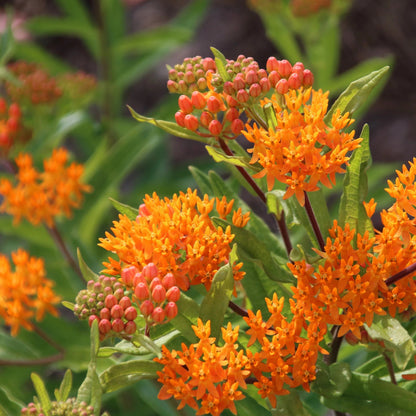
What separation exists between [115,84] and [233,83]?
2.37 meters

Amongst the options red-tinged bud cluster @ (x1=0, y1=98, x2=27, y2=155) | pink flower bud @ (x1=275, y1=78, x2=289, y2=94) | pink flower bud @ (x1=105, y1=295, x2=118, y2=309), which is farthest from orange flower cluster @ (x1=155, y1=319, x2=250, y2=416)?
red-tinged bud cluster @ (x1=0, y1=98, x2=27, y2=155)

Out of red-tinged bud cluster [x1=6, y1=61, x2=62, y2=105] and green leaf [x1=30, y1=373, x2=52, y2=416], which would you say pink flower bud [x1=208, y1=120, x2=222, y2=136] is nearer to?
green leaf [x1=30, y1=373, x2=52, y2=416]

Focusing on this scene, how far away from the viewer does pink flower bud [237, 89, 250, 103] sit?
1175mm

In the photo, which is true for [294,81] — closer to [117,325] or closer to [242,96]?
[242,96]

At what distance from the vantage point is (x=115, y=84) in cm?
345

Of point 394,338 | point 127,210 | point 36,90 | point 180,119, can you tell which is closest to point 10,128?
point 36,90

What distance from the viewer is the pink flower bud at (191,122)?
1213 millimetres

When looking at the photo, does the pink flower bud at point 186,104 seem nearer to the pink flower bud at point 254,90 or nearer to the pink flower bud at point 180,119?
the pink flower bud at point 180,119

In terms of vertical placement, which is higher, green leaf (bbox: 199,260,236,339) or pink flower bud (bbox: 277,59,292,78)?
pink flower bud (bbox: 277,59,292,78)

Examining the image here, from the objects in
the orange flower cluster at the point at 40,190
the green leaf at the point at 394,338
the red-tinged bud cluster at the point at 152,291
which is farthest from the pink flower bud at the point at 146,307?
the orange flower cluster at the point at 40,190

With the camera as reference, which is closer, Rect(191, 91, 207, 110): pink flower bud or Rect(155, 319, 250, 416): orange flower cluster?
Rect(155, 319, 250, 416): orange flower cluster

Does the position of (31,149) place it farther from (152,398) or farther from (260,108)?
(260,108)

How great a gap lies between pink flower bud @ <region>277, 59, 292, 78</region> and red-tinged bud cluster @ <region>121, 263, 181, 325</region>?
453 millimetres

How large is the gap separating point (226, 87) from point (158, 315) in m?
0.45
